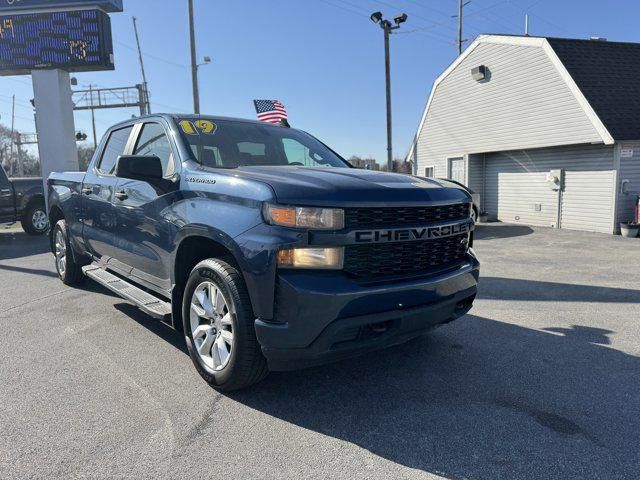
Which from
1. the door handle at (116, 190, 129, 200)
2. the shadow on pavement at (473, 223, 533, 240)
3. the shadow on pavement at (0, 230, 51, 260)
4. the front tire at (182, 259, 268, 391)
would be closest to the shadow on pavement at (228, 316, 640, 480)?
the front tire at (182, 259, 268, 391)

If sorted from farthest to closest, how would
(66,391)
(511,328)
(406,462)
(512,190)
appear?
(512,190)
(511,328)
(66,391)
(406,462)

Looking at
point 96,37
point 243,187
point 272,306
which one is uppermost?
point 96,37

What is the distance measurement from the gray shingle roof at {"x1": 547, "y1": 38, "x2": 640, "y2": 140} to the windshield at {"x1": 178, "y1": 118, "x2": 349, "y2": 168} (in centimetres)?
1086

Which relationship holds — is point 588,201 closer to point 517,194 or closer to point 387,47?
point 517,194

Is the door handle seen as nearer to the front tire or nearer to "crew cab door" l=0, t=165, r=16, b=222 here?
the front tire

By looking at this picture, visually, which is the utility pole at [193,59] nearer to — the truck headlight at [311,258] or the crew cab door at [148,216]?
the crew cab door at [148,216]

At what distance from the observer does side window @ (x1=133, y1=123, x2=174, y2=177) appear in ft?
12.4

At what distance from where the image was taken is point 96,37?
13.9 meters

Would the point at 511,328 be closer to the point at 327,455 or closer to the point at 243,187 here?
the point at 327,455

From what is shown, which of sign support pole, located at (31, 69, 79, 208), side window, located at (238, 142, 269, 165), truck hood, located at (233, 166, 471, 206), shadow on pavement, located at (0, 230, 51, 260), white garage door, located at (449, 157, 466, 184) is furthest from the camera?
white garage door, located at (449, 157, 466, 184)

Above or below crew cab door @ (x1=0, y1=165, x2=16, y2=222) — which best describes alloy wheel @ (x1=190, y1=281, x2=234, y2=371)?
below

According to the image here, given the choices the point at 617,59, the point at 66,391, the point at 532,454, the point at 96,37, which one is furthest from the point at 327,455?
the point at 617,59

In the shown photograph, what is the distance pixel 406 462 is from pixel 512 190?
15640mm

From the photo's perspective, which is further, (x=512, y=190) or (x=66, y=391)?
(x=512, y=190)
